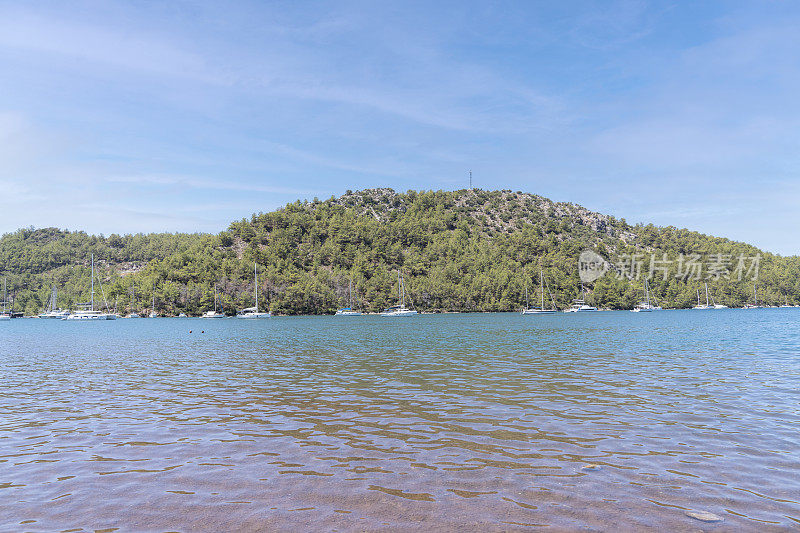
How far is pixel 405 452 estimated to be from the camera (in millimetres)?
12938

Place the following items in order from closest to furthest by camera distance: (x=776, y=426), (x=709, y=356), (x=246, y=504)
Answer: (x=246, y=504) → (x=776, y=426) → (x=709, y=356)

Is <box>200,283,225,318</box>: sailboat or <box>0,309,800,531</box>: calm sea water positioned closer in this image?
<box>0,309,800,531</box>: calm sea water

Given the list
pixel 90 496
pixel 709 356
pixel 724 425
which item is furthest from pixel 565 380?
pixel 90 496

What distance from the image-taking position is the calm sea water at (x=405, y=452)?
898cm

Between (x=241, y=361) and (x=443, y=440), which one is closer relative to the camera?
(x=443, y=440)

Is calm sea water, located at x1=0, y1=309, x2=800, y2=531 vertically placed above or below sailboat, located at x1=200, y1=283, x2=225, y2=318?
above

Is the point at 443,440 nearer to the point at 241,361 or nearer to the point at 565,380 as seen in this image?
the point at 565,380

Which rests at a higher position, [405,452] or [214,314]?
[405,452]

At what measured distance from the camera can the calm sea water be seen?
354 inches

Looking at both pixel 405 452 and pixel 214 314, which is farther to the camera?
pixel 214 314

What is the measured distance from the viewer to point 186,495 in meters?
10.1

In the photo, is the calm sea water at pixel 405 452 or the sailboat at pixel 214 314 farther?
the sailboat at pixel 214 314

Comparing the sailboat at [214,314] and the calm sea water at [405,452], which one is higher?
the calm sea water at [405,452]

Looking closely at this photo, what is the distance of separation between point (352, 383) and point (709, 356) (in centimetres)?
2799
